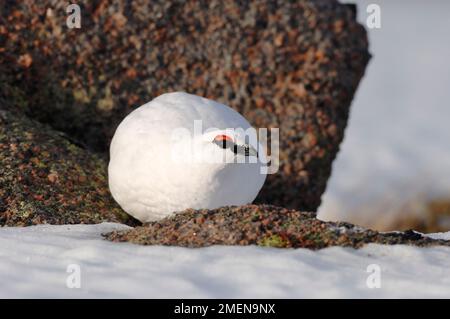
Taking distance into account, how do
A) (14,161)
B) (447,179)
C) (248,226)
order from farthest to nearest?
(447,179)
(14,161)
(248,226)

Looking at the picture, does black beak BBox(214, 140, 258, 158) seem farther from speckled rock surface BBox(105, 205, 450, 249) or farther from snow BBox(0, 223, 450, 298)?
snow BBox(0, 223, 450, 298)

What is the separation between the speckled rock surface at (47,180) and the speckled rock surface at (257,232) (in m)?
0.96

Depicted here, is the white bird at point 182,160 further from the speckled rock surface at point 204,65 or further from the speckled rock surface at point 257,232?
the speckled rock surface at point 204,65

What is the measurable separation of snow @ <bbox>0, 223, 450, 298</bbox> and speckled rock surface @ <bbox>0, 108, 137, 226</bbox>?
1013 millimetres

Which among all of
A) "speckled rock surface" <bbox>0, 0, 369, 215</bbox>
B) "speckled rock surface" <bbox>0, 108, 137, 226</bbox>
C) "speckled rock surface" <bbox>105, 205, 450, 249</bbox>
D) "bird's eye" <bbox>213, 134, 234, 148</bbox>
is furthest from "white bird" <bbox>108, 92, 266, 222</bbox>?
"speckled rock surface" <bbox>0, 0, 369, 215</bbox>

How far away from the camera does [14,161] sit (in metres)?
6.38

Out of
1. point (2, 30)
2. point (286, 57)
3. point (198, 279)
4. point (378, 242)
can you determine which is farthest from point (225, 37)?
point (198, 279)

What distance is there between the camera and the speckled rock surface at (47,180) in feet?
19.2

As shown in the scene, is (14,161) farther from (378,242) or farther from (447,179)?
(447,179)

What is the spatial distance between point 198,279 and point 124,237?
→ 103cm

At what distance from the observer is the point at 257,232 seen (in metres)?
4.67

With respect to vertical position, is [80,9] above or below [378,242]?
above

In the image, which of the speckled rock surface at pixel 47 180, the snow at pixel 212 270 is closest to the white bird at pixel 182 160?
the speckled rock surface at pixel 47 180

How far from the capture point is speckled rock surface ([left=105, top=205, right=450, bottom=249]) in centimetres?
463
